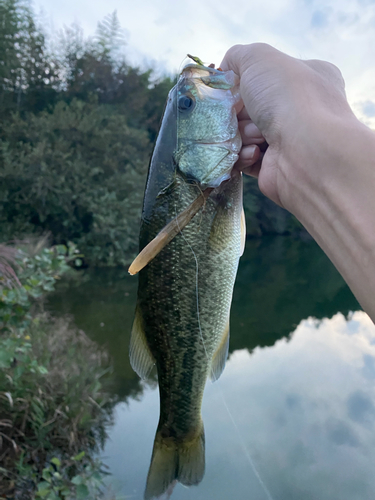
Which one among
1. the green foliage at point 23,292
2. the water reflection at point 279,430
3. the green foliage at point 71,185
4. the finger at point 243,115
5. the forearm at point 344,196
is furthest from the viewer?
the green foliage at point 71,185

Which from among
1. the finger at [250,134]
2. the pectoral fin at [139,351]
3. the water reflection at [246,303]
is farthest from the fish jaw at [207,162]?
the water reflection at [246,303]

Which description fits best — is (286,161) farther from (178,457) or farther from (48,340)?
(48,340)

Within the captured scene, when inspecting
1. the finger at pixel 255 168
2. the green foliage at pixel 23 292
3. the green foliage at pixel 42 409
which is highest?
the finger at pixel 255 168

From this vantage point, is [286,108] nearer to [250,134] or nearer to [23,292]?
[250,134]

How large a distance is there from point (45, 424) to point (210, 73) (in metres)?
2.78

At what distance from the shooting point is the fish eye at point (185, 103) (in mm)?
1455

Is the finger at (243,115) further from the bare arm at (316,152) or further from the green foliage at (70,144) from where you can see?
the green foliage at (70,144)

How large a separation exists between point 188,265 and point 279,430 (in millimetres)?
3868

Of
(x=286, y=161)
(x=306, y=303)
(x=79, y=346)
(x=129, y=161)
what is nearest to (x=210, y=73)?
(x=286, y=161)

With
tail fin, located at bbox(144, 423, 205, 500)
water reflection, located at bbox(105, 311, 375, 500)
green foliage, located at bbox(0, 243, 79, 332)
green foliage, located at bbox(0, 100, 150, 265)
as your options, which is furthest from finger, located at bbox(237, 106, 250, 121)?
green foliage, located at bbox(0, 100, 150, 265)

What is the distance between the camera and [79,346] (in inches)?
181

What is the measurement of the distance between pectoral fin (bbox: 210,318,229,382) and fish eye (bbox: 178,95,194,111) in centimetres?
88

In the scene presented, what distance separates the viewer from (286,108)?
126 centimetres

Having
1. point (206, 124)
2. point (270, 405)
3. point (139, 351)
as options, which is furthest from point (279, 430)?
point (206, 124)
